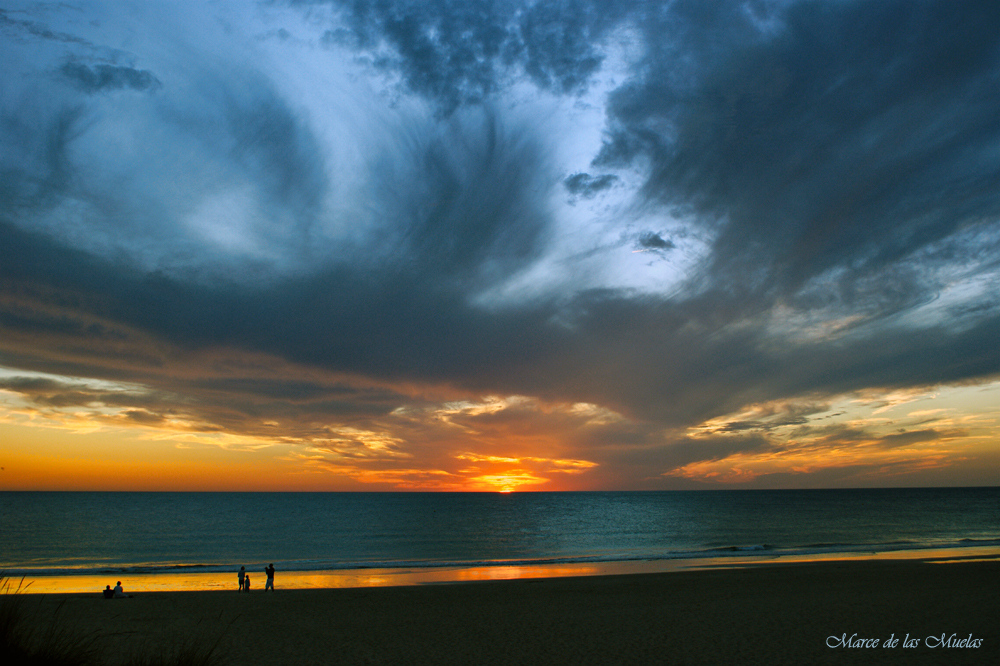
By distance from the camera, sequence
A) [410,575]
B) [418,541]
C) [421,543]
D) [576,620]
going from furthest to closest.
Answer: [418,541], [421,543], [410,575], [576,620]

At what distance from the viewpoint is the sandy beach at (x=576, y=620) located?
47.6 feet

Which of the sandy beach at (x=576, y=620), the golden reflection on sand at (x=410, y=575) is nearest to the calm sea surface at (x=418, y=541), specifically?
the golden reflection on sand at (x=410, y=575)

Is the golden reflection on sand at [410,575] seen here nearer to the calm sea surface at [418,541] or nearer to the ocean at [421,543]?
the ocean at [421,543]

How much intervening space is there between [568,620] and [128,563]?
36.8m

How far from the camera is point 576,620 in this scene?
18.3m

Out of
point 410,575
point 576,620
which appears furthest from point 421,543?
point 576,620

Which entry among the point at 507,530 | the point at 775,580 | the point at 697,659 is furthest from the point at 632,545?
the point at 697,659

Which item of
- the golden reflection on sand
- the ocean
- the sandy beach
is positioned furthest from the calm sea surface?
the sandy beach

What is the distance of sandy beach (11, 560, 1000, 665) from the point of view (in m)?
14.5

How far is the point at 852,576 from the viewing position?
2677 centimetres

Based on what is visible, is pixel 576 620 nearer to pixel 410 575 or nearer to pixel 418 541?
pixel 410 575

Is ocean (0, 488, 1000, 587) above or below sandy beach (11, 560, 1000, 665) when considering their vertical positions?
below

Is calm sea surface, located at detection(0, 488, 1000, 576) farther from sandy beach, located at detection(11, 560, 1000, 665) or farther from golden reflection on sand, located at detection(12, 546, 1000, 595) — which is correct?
sandy beach, located at detection(11, 560, 1000, 665)

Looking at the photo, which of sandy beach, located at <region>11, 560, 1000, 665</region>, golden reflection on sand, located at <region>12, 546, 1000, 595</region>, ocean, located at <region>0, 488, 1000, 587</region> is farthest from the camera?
ocean, located at <region>0, 488, 1000, 587</region>
